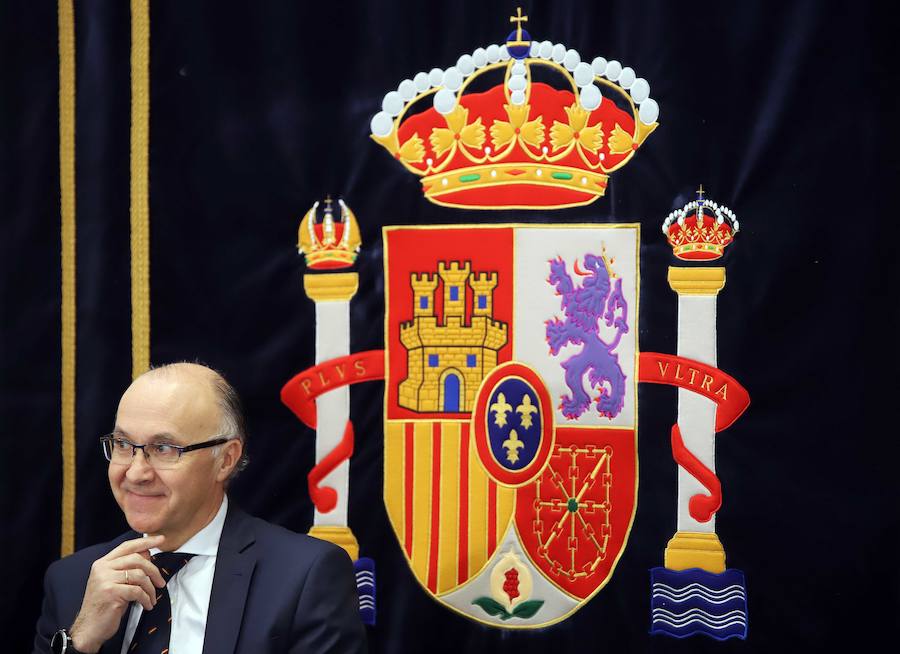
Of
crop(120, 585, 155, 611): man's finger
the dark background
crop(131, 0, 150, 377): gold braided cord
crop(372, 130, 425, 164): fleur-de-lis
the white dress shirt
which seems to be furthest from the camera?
crop(131, 0, 150, 377): gold braided cord

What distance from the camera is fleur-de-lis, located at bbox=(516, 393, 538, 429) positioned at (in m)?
2.24

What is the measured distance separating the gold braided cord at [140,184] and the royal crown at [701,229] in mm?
1303

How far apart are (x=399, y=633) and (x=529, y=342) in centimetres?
78

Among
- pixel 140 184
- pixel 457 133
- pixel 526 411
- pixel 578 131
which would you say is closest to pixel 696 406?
pixel 526 411

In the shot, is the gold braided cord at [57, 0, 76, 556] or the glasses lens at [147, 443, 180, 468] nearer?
the glasses lens at [147, 443, 180, 468]

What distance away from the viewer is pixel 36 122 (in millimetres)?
2459

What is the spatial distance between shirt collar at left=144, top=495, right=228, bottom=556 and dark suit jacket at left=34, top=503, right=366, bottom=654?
24 millimetres

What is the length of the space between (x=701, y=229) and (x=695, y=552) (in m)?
0.75

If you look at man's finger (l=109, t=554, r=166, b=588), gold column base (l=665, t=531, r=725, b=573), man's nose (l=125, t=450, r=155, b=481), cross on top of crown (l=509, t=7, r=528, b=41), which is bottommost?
gold column base (l=665, t=531, r=725, b=573)

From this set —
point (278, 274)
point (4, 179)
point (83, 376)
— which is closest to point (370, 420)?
point (278, 274)

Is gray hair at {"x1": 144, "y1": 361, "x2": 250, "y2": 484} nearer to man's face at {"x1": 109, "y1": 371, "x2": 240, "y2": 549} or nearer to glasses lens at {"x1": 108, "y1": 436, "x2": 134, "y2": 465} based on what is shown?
man's face at {"x1": 109, "y1": 371, "x2": 240, "y2": 549}

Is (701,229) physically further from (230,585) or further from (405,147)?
(230,585)

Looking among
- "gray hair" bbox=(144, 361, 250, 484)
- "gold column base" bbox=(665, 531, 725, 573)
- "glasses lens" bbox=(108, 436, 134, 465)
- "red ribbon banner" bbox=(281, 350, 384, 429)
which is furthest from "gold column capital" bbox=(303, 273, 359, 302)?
"gold column base" bbox=(665, 531, 725, 573)

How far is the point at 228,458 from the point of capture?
2.00m
